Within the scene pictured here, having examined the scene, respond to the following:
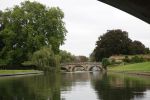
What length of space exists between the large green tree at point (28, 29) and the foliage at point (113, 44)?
24.6 meters

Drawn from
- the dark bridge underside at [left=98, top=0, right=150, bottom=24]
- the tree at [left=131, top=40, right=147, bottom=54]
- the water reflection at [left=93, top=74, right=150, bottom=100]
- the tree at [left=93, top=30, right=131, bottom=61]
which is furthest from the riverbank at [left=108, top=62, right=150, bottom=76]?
the dark bridge underside at [left=98, top=0, right=150, bottom=24]

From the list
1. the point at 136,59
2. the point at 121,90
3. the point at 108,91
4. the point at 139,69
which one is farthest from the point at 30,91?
the point at 136,59

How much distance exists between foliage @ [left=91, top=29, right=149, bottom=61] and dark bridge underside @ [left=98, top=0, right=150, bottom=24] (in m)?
99.4

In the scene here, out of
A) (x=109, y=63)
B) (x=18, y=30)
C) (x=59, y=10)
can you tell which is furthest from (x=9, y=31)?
(x=109, y=63)

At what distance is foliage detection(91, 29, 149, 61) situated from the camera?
10788 centimetres

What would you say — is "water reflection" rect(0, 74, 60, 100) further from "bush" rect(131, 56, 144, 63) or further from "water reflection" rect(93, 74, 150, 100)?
"bush" rect(131, 56, 144, 63)

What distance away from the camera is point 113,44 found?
108 metres

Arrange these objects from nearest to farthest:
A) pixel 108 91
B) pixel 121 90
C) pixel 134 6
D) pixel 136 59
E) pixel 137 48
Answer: pixel 134 6
pixel 108 91
pixel 121 90
pixel 136 59
pixel 137 48

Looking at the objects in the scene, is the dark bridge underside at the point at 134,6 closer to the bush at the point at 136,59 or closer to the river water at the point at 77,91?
the river water at the point at 77,91

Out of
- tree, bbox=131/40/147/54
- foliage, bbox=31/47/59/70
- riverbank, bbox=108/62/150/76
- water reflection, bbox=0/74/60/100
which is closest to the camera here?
water reflection, bbox=0/74/60/100

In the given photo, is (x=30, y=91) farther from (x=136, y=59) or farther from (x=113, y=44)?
(x=113, y=44)

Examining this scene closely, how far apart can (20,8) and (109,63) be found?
87.8ft

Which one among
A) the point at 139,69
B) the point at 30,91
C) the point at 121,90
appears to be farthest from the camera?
the point at 139,69

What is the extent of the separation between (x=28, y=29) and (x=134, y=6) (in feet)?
247
